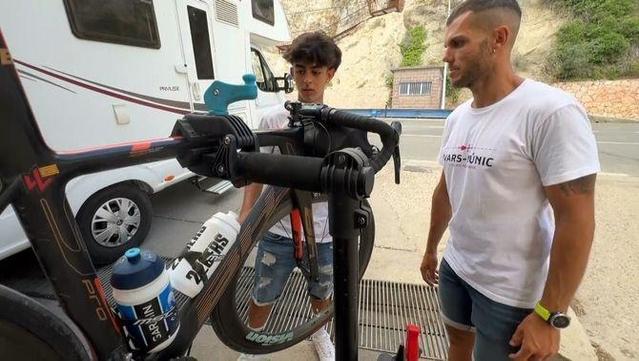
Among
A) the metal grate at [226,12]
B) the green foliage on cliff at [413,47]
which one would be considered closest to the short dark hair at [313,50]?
the metal grate at [226,12]

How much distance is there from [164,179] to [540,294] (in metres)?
3.73

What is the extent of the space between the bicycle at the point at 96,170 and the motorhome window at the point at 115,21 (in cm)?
294

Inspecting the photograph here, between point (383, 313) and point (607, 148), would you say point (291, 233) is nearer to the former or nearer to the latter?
point (383, 313)

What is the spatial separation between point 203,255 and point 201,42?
161 inches

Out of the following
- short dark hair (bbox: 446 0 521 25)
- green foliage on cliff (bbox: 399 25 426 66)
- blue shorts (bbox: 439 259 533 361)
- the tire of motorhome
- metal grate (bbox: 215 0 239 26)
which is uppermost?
green foliage on cliff (bbox: 399 25 426 66)

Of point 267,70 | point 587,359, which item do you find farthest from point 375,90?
point 587,359

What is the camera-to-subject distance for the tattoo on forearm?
1.10 m

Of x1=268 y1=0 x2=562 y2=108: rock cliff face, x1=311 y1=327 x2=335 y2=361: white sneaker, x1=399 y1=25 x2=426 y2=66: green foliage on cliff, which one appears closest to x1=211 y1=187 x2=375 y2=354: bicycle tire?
x1=311 y1=327 x2=335 y2=361: white sneaker

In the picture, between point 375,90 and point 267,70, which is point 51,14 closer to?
point 267,70

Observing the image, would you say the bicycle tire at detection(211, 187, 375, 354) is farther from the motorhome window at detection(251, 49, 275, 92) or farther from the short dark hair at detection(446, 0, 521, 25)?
the motorhome window at detection(251, 49, 275, 92)

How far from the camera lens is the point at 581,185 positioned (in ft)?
3.61

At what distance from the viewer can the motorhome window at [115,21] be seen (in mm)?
2900

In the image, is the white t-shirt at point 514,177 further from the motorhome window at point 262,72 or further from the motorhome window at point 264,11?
the motorhome window at point 264,11

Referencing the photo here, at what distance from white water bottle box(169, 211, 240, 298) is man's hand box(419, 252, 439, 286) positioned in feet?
4.18
